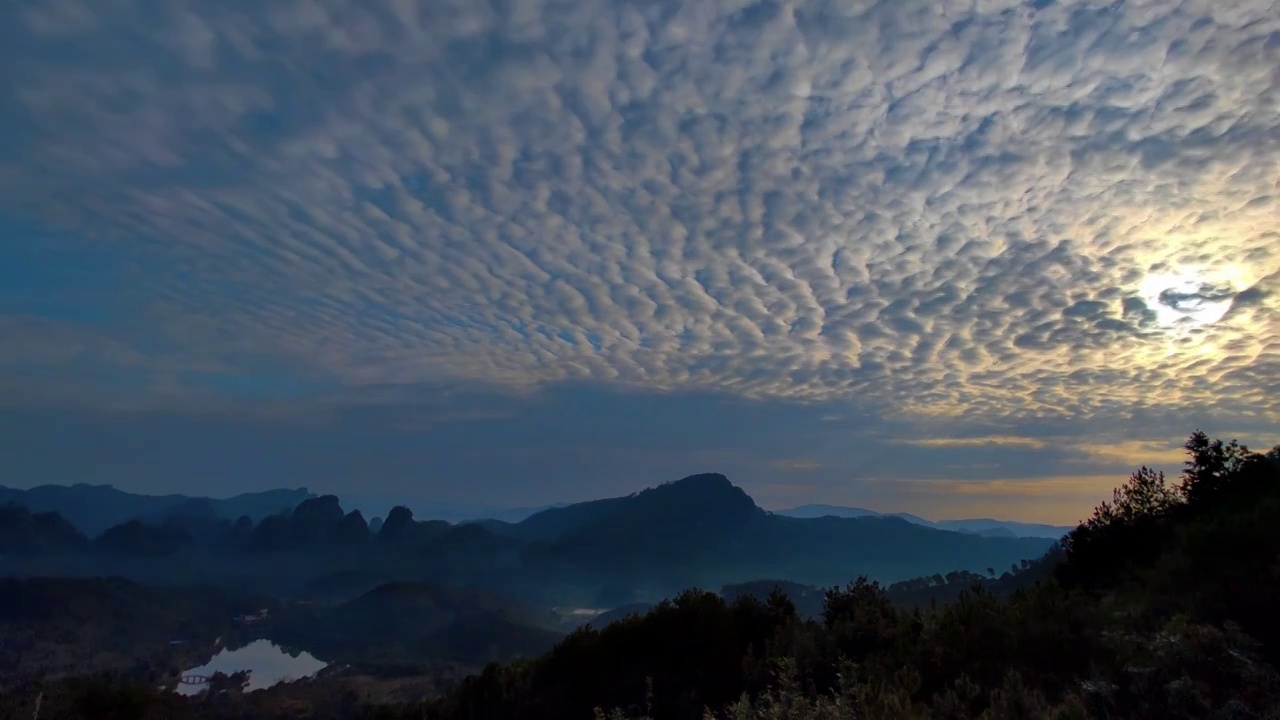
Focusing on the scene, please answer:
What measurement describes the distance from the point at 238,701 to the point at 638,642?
132256 millimetres

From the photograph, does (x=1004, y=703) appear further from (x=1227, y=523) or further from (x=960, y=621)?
(x=1227, y=523)

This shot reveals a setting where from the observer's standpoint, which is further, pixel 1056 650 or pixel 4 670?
pixel 4 670

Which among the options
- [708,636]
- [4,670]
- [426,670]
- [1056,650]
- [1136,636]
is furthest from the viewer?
[4,670]

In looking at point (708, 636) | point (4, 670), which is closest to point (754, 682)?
point (708, 636)

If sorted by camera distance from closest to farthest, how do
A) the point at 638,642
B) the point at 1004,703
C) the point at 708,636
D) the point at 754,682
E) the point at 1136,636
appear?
the point at 1004,703, the point at 1136,636, the point at 754,682, the point at 708,636, the point at 638,642

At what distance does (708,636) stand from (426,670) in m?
169

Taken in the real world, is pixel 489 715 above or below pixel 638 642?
below

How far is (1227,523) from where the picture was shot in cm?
1598

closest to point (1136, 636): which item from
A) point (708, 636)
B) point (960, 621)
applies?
point (960, 621)

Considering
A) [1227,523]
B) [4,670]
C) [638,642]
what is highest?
[1227,523]

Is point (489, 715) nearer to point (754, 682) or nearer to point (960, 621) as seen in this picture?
point (754, 682)

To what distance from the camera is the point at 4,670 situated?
591 ft

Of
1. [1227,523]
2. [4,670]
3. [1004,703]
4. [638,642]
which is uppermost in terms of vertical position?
[1227,523]

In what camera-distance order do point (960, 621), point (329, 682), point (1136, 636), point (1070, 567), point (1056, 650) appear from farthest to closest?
point (329, 682) < point (1070, 567) < point (960, 621) < point (1056, 650) < point (1136, 636)
